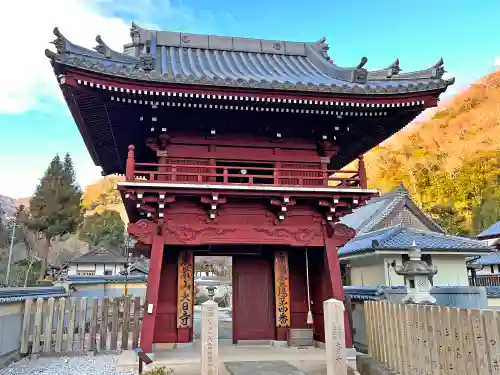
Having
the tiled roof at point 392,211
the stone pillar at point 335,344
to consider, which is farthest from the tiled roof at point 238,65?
the tiled roof at point 392,211

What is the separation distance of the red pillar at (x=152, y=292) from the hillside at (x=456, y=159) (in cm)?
4429

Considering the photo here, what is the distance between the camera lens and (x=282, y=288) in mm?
11992

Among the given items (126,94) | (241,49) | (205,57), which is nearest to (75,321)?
(126,94)

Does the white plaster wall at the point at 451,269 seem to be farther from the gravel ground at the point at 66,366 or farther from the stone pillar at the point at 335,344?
the gravel ground at the point at 66,366

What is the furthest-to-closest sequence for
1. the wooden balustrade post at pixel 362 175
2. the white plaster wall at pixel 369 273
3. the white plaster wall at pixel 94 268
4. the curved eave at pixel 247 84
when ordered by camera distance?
the white plaster wall at pixel 94 268
the white plaster wall at pixel 369 273
the wooden balustrade post at pixel 362 175
the curved eave at pixel 247 84

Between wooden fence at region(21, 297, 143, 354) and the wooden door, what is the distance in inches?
118

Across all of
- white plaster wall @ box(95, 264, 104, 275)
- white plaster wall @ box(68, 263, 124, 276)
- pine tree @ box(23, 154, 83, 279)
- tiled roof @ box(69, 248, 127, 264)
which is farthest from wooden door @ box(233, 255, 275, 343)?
white plaster wall @ box(95, 264, 104, 275)

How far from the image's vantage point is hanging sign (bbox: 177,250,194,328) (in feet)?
37.8

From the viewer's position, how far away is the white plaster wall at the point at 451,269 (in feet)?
63.0

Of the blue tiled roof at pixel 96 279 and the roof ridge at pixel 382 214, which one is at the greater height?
the roof ridge at pixel 382 214

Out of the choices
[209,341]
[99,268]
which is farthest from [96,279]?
[99,268]

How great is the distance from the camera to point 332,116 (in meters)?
10.5

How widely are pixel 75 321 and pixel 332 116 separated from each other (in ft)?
30.3

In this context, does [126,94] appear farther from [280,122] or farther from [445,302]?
[445,302]
